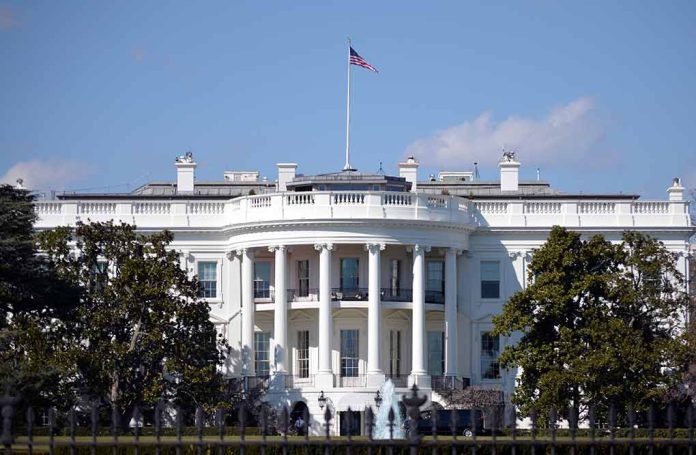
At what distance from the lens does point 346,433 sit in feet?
186

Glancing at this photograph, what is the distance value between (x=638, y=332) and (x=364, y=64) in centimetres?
1955

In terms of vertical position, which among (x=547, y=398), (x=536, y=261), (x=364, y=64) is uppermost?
(x=364, y=64)

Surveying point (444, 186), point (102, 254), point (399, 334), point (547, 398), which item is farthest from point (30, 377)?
point (444, 186)

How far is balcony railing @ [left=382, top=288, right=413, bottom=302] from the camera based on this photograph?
263 feet

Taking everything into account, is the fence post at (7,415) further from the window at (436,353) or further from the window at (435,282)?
the window at (435,282)

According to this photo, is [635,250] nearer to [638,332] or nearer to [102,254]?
[638,332]

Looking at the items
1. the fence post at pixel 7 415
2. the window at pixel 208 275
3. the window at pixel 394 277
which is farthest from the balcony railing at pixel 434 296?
the fence post at pixel 7 415

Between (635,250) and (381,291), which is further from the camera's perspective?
(381,291)

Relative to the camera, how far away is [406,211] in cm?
7888

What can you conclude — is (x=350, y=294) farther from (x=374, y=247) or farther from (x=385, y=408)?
(x=385, y=408)

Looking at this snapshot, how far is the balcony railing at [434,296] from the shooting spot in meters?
81.4

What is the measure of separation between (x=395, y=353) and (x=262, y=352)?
579cm

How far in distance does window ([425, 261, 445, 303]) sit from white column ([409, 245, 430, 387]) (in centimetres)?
206

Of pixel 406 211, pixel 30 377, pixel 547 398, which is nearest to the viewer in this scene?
pixel 30 377
